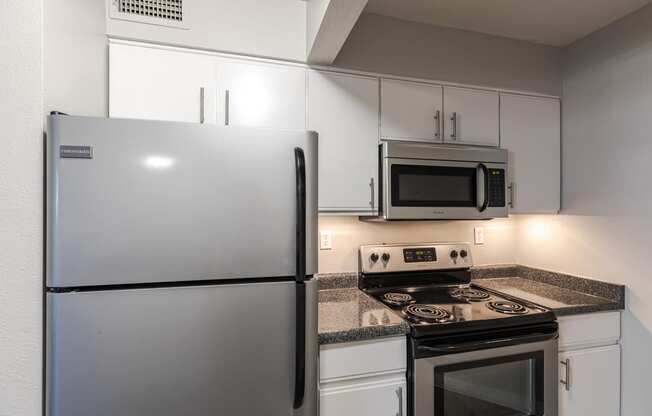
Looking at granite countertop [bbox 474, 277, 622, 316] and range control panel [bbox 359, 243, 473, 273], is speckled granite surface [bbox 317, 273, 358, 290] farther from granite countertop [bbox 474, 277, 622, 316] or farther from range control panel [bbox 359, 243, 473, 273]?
granite countertop [bbox 474, 277, 622, 316]

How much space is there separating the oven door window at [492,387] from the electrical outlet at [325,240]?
33.7 inches

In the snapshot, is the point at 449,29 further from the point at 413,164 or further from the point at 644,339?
the point at 644,339

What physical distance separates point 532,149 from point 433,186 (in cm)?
77

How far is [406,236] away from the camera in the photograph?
2109mm

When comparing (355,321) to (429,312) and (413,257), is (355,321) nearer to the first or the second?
(429,312)

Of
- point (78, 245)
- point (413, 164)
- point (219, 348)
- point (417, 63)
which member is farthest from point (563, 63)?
point (78, 245)

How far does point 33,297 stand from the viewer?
3.05ft

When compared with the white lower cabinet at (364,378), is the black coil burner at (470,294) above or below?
above

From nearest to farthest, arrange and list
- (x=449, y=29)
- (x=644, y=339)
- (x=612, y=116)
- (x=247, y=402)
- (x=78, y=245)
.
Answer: (x=78, y=245) → (x=247, y=402) → (x=644, y=339) → (x=612, y=116) → (x=449, y=29)

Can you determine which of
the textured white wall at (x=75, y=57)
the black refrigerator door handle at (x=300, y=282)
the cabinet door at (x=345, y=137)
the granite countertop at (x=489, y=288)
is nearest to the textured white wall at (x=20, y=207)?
the textured white wall at (x=75, y=57)

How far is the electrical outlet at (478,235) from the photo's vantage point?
226 centimetres

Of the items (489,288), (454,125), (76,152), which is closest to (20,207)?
(76,152)

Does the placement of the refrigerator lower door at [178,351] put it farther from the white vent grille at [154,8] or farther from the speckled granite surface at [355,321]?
the white vent grille at [154,8]

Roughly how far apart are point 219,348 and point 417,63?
Answer: 1.71 metres
